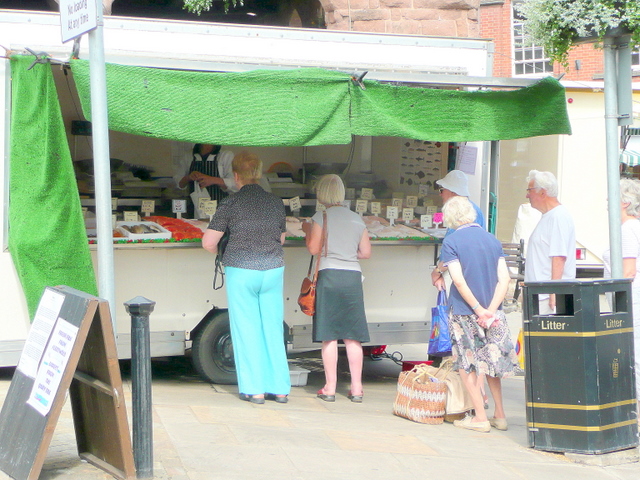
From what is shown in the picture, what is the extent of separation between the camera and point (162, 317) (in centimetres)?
643

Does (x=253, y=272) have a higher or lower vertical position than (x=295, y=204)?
lower

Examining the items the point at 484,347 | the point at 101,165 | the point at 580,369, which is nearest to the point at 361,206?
the point at 484,347

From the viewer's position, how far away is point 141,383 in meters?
4.16

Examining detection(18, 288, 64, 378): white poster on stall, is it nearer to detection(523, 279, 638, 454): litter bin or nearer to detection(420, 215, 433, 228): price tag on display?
detection(523, 279, 638, 454): litter bin

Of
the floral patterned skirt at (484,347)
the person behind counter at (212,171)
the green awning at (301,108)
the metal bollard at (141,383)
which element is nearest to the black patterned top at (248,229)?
the green awning at (301,108)

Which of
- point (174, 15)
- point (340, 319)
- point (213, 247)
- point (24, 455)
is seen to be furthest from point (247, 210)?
point (174, 15)

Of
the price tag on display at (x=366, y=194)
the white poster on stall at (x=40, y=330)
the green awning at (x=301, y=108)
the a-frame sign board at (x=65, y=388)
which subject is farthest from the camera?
the price tag on display at (x=366, y=194)

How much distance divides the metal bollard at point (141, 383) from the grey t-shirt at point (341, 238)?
2.27m

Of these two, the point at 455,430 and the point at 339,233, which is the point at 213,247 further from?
the point at 455,430

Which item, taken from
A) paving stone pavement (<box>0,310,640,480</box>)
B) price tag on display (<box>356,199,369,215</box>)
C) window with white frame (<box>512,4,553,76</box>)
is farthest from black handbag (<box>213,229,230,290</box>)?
window with white frame (<box>512,4,553,76</box>)

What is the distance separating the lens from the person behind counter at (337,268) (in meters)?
6.25

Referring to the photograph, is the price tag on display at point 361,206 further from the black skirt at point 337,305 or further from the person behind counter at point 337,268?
the black skirt at point 337,305

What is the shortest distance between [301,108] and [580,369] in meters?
2.44

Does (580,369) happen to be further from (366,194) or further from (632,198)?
(366,194)
